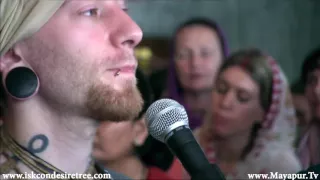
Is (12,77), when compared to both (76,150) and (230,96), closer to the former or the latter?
(76,150)

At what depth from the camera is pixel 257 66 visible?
101cm

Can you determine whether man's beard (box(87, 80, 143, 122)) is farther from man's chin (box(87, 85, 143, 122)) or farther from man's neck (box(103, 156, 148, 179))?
man's neck (box(103, 156, 148, 179))

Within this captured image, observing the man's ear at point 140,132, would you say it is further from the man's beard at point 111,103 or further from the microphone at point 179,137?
the microphone at point 179,137

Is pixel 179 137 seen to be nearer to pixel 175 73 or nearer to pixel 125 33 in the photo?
pixel 125 33

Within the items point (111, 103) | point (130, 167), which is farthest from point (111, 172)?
point (111, 103)

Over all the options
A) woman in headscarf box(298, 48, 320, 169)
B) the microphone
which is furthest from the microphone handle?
woman in headscarf box(298, 48, 320, 169)

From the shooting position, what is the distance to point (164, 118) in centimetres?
57

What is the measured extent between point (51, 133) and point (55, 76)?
0.29 ft

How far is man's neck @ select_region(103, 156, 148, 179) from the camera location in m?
0.96

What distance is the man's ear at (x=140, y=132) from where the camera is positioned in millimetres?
941

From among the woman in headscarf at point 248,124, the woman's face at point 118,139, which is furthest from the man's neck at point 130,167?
the woman in headscarf at point 248,124

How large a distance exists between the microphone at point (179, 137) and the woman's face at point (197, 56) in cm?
43

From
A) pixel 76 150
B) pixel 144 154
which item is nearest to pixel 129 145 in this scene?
pixel 144 154

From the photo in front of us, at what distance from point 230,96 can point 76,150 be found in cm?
33
